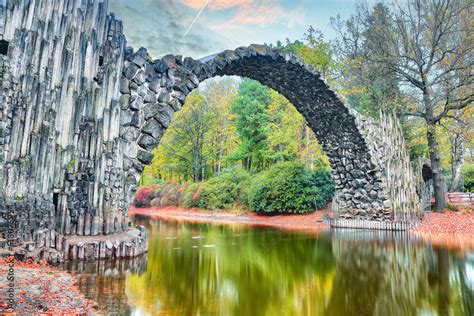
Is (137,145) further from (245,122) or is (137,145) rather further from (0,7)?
(245,122)

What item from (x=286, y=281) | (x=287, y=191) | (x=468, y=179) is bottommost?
(x=286, y=281)

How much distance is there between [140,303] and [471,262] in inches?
236

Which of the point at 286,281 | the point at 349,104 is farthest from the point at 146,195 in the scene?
the point at 286,281

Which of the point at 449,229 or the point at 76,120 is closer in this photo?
the point at 76,120

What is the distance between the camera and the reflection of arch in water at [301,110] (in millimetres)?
8477

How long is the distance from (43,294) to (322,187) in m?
16.7

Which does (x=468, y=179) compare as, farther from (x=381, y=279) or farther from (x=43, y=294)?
(x=43, y=294)

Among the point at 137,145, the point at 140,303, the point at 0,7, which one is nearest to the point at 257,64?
the point at 137,145

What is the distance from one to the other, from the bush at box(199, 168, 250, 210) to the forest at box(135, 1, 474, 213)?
0.07m

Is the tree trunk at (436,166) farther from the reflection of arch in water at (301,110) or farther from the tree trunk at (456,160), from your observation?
the tree trunk at (456,160)

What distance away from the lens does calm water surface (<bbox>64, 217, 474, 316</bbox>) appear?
390 cm

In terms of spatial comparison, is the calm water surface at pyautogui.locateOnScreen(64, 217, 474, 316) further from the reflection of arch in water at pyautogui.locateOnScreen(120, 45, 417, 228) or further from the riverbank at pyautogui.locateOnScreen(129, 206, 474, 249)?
the reflection of arch in water at pyautogui.locateOnScreen(120, 45, 417, 228)

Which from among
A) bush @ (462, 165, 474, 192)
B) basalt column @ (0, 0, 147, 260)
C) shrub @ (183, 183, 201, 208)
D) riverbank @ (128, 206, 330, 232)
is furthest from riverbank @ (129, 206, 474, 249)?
bush @ (462, 165, 474, 192)

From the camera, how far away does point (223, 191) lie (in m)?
24.0
